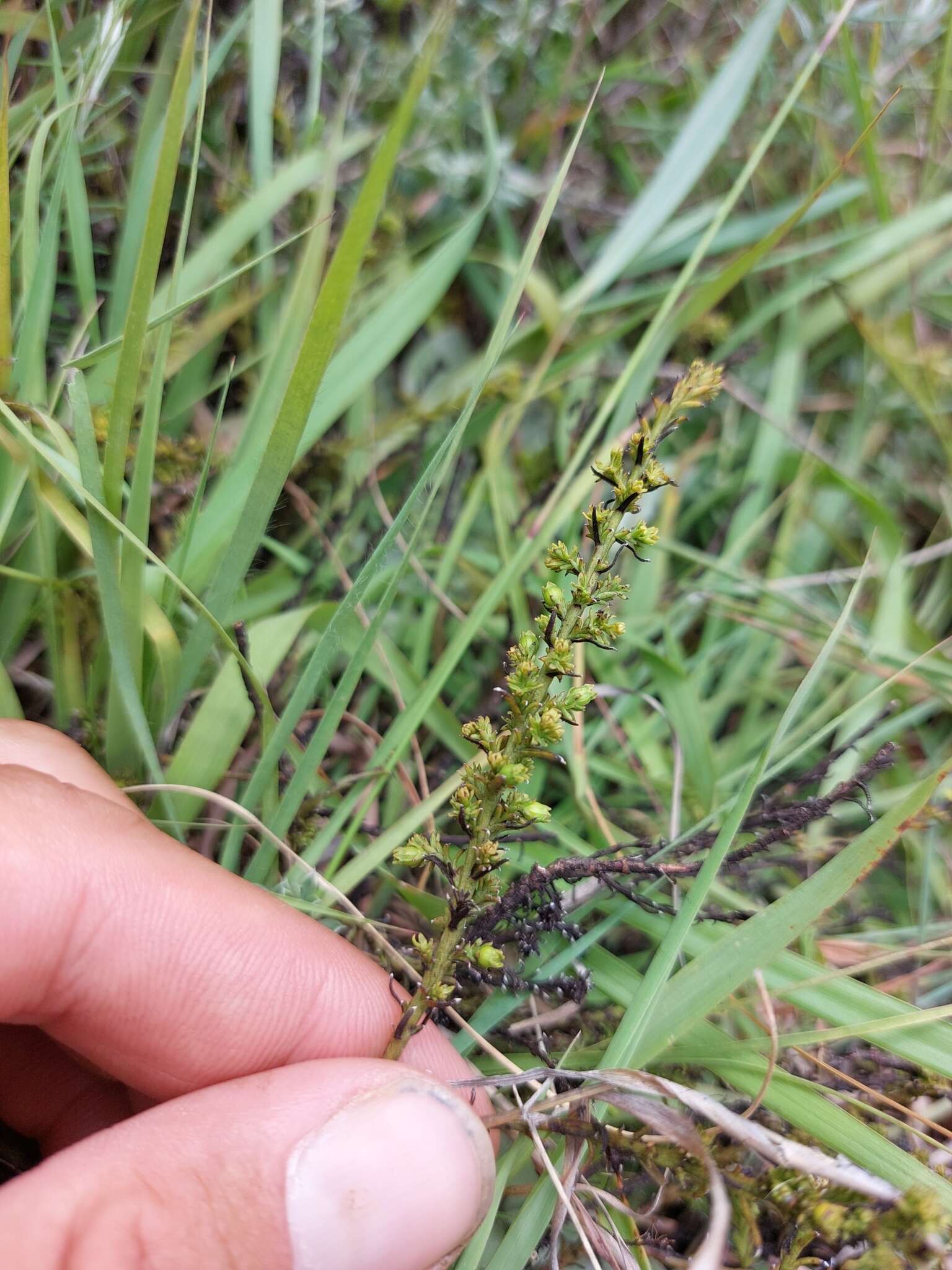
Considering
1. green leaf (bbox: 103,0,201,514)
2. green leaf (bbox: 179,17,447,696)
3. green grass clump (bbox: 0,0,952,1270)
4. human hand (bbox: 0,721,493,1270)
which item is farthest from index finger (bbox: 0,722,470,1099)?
green leaf (bbox: 103,0,201,514)

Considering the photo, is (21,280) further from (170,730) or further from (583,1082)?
(583,1082)

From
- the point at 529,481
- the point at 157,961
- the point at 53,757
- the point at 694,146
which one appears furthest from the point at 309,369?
the point at 694,146

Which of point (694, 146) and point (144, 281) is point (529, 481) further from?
point (144, 281)

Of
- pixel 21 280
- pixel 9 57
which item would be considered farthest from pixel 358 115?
pixel 21 280

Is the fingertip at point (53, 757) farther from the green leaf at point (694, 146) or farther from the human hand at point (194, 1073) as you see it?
the green leaf at point (694, 146)

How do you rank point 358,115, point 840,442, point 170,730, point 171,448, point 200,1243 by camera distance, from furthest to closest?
point 840,442, point 358,115, point 171,448, point 170,730, point 200,1243

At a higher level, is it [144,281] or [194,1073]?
[144,281]

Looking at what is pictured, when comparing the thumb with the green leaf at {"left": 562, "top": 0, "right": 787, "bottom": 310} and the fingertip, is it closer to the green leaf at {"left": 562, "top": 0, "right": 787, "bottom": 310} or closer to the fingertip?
the fingertip
